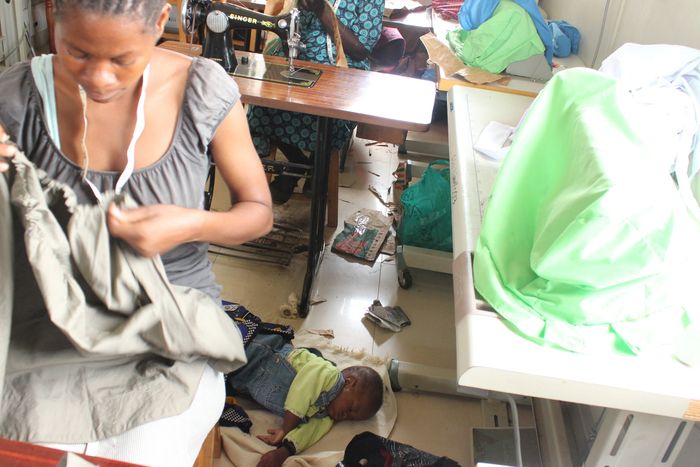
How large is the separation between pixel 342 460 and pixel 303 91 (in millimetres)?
1203

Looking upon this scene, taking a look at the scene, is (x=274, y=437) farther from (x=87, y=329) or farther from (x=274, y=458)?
(x=87, y=329)

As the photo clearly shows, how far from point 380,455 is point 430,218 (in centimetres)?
123

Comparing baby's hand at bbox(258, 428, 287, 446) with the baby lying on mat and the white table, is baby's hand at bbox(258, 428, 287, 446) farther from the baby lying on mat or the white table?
the white table

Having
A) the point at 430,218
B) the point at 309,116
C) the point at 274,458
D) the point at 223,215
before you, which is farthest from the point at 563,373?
the point at 309,116

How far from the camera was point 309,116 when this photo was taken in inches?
108

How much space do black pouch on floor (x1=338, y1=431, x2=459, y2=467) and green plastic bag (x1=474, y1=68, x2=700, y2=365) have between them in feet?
2.30

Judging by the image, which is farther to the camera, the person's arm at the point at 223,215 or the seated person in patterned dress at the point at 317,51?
the seated person in patterned dress at the point at 317,51

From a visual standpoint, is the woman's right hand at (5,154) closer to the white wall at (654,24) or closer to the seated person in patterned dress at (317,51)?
the seated person in patterned dress at (317,51)

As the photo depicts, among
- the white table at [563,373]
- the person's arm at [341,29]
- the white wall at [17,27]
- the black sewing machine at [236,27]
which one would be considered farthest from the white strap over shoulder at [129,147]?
the white wall at [17,27]

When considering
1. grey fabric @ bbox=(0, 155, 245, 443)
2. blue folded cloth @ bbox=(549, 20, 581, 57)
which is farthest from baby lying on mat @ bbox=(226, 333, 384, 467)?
blue folded cloth @ bbox=(549, 20, 581, 57)

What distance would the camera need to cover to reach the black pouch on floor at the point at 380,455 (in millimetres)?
1693

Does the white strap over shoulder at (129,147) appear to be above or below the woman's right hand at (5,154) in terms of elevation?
below

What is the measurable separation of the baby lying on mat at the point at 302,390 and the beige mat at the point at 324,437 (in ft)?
0.11

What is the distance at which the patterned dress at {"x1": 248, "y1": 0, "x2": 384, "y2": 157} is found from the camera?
109 inches
